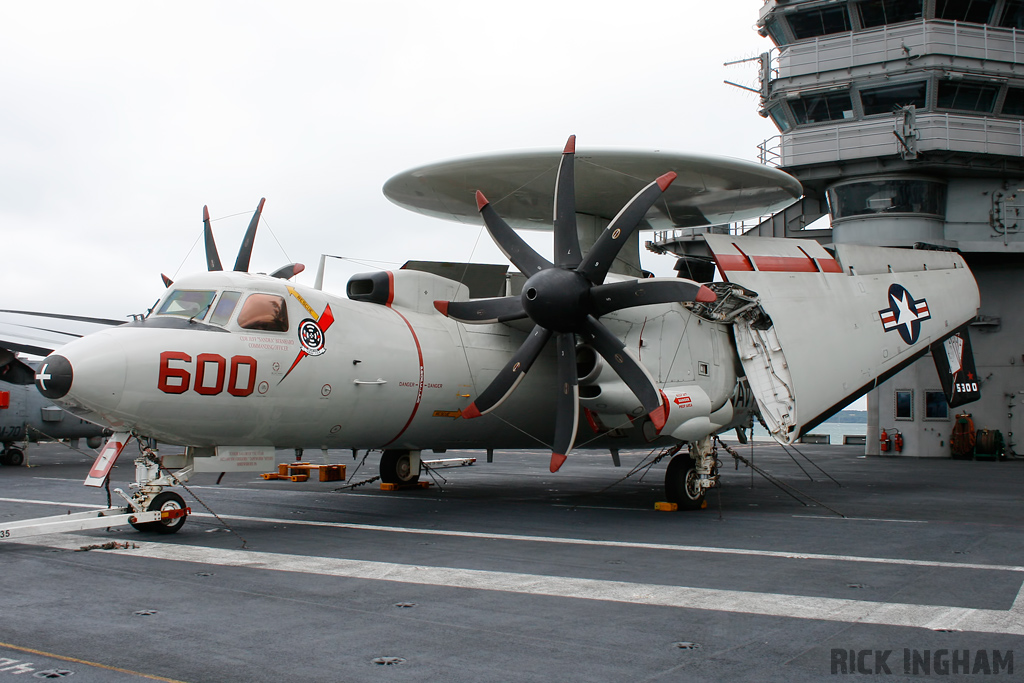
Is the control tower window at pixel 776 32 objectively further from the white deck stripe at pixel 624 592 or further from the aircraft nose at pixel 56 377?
the aircraft nose at pixel 56 377

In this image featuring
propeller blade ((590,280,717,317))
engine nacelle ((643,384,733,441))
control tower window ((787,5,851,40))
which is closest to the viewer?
propeller blade ((590,280,717,317))

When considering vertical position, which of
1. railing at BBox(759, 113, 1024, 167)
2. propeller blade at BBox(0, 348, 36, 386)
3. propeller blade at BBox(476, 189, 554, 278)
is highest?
railing at BBox(759, 113, 1024, 167)

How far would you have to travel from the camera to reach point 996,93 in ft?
104

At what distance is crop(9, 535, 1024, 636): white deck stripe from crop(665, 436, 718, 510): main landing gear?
7247mm

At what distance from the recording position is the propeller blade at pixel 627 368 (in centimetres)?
A: 1419

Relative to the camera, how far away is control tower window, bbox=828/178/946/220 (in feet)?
107

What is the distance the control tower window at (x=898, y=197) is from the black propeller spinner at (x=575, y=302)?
22023 mm

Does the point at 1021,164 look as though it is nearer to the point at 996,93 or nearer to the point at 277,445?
the point at 996,93

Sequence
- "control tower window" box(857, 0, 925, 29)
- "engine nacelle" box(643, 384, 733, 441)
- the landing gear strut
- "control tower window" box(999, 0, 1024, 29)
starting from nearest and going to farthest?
the landing gear strut < "engine nacelle" box(643, 384, 733, 441) < "control tower window" box(857, 0, 925, 29) < "control tower window" box(999, 0, 1024, 29)

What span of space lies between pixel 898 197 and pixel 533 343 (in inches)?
948

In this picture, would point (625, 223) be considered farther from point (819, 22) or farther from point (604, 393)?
point (819, 22)

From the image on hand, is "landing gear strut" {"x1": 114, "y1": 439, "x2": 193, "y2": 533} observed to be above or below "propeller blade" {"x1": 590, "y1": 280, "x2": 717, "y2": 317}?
below

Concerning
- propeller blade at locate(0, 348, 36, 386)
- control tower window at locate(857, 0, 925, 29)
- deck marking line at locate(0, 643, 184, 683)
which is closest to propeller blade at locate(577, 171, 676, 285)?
deck marking line at locate(0, 643, 184, 683)

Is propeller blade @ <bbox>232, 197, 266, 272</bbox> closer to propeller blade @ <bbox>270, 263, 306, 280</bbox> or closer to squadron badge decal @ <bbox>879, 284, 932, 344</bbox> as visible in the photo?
propeller blade @ <bbox>270, 263, 306, 280</bbox>
